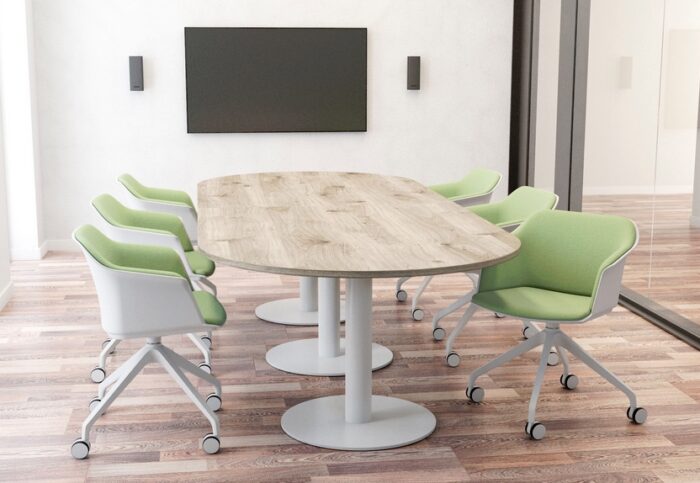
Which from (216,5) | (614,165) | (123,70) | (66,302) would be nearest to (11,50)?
(123,70)

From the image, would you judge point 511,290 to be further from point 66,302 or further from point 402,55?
point 402,55

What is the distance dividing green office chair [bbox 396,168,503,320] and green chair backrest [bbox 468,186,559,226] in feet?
1.36

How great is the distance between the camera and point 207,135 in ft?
24.8

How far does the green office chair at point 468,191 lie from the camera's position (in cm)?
563

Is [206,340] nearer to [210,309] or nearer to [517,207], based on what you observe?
[210,309]

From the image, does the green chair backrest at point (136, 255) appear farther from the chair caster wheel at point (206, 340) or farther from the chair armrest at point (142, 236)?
the chair caster wheel at point (206, 340)

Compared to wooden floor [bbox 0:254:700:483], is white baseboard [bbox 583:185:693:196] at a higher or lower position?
higher

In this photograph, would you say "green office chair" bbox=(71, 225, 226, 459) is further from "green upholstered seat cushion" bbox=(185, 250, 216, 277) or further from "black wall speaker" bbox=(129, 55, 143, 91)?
"black wall speaker" bbox=(129, 55, 143, 91)

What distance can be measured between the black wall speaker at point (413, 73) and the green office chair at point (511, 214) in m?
2.65

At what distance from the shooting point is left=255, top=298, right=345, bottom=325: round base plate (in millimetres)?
5555

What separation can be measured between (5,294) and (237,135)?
236 cm

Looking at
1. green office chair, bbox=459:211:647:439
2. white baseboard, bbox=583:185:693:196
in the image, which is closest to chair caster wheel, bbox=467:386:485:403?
green office chair, bbox=459:211:647:439

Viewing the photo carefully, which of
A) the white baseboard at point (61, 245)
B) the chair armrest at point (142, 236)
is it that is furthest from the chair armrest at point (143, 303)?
the white baseboard at point (61, 245)

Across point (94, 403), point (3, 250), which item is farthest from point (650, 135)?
point (3, 250)
